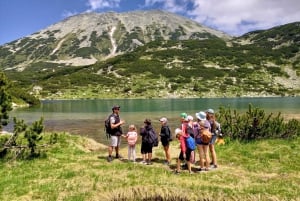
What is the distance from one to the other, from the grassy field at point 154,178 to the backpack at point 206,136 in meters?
1.29

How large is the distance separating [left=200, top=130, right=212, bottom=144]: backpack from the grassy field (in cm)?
129

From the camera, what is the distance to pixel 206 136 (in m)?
15.4

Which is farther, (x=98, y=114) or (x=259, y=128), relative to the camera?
(x=98, y=114)

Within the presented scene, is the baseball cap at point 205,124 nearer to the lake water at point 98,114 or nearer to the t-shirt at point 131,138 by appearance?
the t-shirt at point 131,138

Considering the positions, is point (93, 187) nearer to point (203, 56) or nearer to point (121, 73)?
point (121, 73)

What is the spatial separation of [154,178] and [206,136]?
3.08 m

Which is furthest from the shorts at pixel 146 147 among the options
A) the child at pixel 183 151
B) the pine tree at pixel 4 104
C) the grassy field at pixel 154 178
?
the pine tree at pixel 4 104

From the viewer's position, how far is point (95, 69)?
17950 cm

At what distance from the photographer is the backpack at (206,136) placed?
1534 centimetres

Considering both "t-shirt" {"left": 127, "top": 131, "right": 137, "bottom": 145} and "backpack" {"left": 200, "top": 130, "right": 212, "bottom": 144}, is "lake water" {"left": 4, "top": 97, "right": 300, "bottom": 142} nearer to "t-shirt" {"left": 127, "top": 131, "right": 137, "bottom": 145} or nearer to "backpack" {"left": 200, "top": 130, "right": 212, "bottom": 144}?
"t-shirt" {"left": 127, "top": 131, "right": 137, "bottom": 145}

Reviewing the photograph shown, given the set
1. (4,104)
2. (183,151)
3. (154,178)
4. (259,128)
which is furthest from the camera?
(259,128)

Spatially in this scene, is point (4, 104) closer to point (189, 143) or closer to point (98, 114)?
point (189, 143)

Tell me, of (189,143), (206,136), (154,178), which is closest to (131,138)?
(189,143)

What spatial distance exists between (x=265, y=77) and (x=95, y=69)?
260ft
